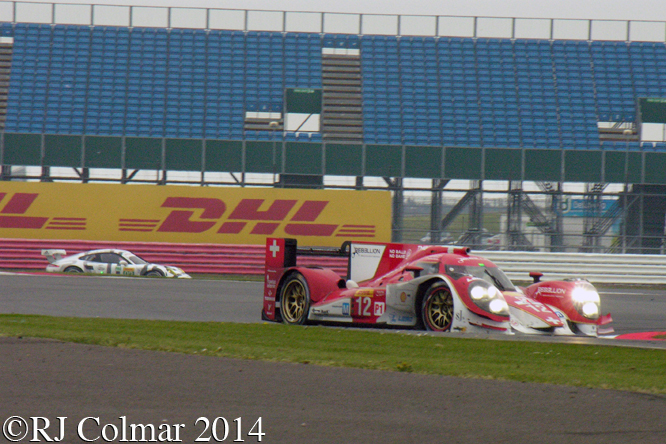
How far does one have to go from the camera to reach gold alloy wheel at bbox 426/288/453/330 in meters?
8.67

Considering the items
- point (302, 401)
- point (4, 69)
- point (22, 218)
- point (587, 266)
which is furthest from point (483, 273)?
point (4, 69)

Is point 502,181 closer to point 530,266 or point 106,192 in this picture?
point 530,266

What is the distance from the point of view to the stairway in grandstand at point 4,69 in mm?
28172

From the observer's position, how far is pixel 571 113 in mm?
29047

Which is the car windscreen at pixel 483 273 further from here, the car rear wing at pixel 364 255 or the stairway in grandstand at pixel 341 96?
the stairway in grandstand at pixel 341 96

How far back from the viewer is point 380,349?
7.42 metres

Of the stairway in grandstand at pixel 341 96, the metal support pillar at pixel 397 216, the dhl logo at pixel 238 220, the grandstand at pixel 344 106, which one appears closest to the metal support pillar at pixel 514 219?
the grandstand at pixel 344 106

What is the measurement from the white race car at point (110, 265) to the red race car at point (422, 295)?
10.1m

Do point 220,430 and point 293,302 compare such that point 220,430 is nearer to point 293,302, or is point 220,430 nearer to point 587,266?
point 293,302

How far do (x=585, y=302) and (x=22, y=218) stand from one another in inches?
641

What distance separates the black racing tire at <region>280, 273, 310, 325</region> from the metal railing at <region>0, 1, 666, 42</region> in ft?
79.5

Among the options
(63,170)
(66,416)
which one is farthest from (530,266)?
(66,416)

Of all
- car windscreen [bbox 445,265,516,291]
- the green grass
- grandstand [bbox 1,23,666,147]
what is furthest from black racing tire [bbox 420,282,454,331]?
grandstand [bbox 1,23,666,147]

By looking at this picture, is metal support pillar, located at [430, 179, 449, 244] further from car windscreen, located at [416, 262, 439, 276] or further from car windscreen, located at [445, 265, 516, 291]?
car windscreen, located at [416, 262, 439, 276]
